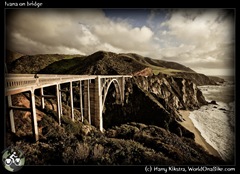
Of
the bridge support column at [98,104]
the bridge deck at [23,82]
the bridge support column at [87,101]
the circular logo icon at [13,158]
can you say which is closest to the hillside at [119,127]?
the circular logo icon at [13,158]

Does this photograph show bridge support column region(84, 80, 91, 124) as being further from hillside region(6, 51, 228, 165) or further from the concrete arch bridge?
hillside region(6, 51, 228, 165)

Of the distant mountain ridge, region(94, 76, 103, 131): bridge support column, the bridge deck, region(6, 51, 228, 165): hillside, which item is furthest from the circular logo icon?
the distant mountain ridge

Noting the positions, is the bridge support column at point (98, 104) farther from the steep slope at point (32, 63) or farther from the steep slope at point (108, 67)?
the steep slope at point (32, 63)

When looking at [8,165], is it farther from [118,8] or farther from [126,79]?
[126,79]

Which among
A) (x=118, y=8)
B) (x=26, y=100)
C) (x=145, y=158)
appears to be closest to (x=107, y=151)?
(x=145, y=158)

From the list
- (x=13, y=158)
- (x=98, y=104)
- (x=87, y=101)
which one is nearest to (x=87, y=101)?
(x=87, y=101)

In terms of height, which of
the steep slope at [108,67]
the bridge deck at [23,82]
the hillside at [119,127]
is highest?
the steep slope at [108,67]

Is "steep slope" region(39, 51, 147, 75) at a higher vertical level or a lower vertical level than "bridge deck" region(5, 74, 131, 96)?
higher

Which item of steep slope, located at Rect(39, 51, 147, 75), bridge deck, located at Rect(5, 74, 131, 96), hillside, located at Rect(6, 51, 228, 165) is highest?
steep slope, located at Rect(39, 51, 147, 75)
